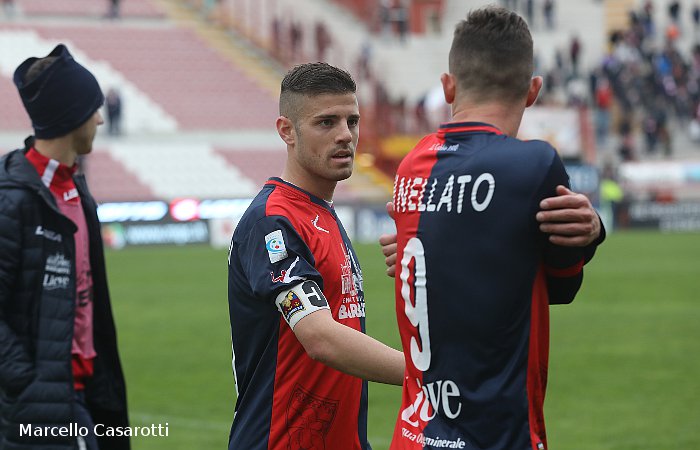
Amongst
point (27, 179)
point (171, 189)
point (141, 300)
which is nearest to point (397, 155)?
point (171, 189)

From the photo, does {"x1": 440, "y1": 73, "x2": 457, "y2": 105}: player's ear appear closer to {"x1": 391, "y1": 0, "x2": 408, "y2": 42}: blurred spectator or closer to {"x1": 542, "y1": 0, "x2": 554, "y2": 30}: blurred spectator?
{"x1": 391, "y1": 0, "x2": 408, "y2": 42}: blurred spectator

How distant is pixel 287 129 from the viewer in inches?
164

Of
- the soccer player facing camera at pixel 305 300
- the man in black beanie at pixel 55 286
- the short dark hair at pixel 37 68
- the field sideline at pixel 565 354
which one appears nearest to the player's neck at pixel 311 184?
the soccer player facing camera at pixel 305 300

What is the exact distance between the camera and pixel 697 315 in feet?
51.5

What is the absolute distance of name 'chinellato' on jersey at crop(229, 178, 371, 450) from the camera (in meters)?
3.88

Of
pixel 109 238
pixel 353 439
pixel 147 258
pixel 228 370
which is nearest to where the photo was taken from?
pixel 353 439

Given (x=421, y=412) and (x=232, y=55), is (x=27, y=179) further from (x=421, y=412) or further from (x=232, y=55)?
(x=232, y=55)

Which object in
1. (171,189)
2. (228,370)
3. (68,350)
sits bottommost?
(171,189)

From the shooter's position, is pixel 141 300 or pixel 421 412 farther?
pixel 141 300

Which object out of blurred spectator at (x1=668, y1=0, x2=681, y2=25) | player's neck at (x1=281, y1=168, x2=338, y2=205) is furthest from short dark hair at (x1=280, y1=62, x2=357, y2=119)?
blurred spectator at (x1=668, y1=0, x2=681, y2=25)

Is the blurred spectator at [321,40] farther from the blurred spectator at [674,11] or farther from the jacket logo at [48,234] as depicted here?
the jacket logo at [48,234]

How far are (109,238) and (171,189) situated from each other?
7.20 m

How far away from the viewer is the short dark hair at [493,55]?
10.7 feet

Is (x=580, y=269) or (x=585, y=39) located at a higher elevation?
(x=580, y=269)
